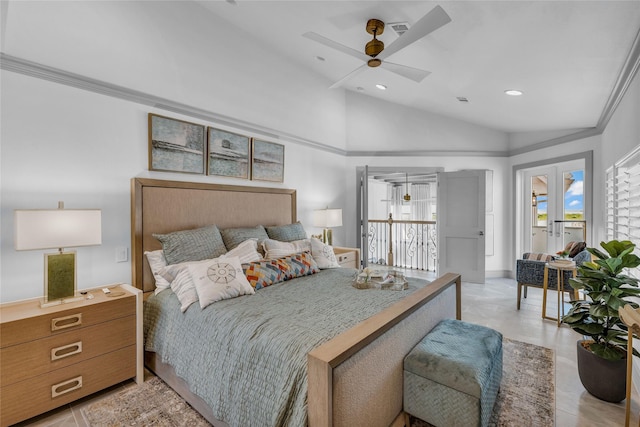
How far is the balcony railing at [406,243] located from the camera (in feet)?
22.7

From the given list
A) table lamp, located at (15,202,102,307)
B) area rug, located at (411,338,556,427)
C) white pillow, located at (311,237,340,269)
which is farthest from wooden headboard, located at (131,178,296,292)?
area rug, located at (411,338,556,427)

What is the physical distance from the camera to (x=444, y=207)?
5.51 m

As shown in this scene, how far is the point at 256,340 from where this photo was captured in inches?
62.6

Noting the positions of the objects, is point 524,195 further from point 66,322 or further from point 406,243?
point 66,322

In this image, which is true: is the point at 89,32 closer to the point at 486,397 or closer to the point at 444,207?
the point at 486,397

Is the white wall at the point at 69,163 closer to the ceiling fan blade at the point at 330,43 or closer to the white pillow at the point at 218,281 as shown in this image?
the white pillow at the point at 218,281

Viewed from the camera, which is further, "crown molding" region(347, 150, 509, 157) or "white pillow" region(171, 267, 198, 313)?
"crown molding" region(347, 150, 509, 157)

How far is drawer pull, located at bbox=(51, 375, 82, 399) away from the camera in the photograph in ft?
6.38

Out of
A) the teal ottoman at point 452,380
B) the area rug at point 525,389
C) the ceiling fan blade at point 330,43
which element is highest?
the ceiling fan blade at point 330,43

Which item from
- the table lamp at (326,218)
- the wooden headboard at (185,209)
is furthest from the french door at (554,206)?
the wooden headboard at (185,209)

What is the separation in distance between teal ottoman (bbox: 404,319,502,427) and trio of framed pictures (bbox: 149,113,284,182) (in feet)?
8.83

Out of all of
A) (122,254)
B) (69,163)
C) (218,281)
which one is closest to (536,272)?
(218,281)

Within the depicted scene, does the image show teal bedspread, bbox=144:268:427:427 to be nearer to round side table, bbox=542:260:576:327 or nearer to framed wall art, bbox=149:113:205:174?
framed wall art, bbox=149:113:205:174

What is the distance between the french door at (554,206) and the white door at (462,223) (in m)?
1.03
